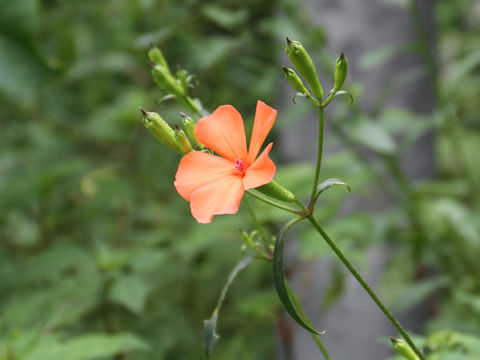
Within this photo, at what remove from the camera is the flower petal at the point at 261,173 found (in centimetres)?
37

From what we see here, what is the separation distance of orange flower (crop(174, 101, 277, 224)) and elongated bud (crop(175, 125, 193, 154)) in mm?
20

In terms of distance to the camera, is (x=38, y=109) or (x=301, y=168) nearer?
(x=301, y=168)

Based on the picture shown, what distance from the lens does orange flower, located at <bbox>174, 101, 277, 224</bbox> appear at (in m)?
0.39

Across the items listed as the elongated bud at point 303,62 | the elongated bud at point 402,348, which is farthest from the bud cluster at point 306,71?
the elongated bud at point 402,348

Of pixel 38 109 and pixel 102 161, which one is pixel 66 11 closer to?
pixel 38 109

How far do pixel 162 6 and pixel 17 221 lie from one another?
2.62ft

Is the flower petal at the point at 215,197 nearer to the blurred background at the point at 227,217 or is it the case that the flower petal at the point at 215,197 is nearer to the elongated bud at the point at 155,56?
the elongated bud at the point at 155,56

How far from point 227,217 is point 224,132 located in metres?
0.82

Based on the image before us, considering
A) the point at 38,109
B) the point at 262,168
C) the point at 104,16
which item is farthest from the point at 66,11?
the point at 262,168

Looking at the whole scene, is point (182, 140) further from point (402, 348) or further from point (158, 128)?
point (402, 348)

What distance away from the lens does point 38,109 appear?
1700mm

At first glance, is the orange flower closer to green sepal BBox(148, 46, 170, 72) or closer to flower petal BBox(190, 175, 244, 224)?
flower petal BBox(190, 175, 244, 224)

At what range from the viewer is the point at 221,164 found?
0.44m

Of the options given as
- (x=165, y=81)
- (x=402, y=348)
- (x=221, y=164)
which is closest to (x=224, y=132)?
(x=221, y=164)
